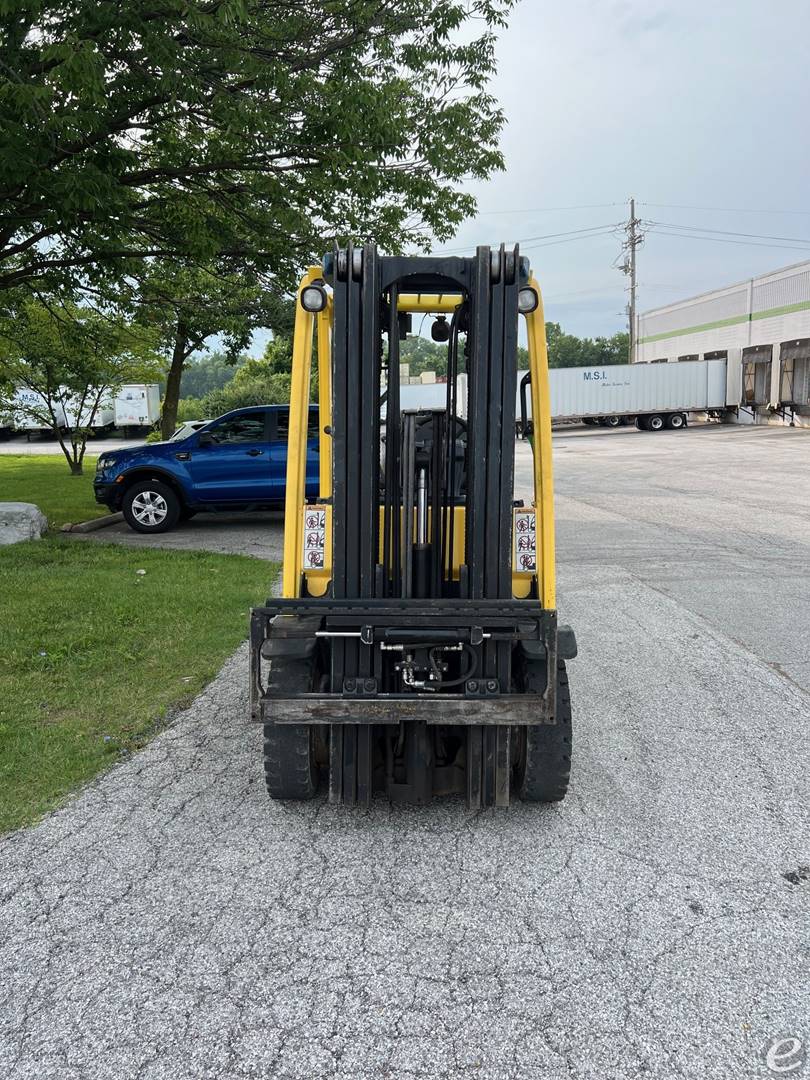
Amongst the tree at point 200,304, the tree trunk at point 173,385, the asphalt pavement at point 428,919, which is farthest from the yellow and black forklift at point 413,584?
the tree trunk at point 173,385

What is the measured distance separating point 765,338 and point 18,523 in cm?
4012

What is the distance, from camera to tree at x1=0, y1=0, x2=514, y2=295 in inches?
281

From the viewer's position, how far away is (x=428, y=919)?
313cm

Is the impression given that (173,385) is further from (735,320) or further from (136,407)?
(735,320)

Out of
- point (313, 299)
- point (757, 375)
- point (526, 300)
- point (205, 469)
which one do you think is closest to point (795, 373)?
point (757, 375)

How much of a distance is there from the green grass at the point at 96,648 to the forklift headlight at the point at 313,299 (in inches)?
107

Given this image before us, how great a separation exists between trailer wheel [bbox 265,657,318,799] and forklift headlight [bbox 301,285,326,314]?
1568 millimetres

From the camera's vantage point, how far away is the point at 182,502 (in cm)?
1295

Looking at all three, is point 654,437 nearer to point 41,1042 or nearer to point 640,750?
point 640,750

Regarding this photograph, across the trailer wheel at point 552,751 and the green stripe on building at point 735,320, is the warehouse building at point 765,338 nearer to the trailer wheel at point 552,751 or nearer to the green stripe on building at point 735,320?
the green stripe on building at point 735,320

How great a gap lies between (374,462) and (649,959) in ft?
7.36

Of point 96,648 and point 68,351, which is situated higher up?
point 68,351

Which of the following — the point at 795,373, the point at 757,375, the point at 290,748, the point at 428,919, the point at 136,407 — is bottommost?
the point at 428,919

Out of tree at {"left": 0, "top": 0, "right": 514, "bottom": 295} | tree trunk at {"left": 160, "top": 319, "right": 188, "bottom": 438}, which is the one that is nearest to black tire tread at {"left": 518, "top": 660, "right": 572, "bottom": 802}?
tree at {"left": 0, "top": 0, "right": 514, "bottom": 295}
